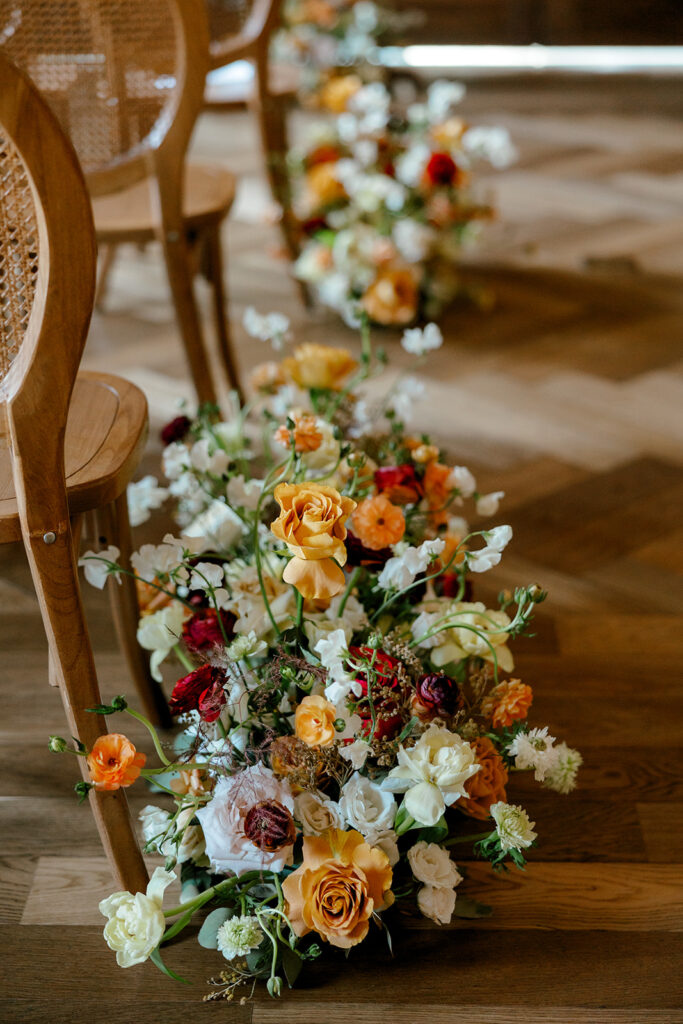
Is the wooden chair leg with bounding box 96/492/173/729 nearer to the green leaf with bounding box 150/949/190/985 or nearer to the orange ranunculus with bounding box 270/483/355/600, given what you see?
the orange ranunculus with bounding box 270/483/355/600

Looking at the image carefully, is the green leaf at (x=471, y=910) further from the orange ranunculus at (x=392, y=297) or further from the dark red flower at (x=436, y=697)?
the orange ranunculus at (x=392, y=297)

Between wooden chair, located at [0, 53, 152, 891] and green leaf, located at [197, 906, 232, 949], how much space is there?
0.11 m

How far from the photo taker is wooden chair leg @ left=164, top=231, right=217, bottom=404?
2041mm

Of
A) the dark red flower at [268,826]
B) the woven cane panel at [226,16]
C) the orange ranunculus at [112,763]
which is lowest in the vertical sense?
the dark red flower at [268,826]

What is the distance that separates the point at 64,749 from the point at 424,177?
7.30ft

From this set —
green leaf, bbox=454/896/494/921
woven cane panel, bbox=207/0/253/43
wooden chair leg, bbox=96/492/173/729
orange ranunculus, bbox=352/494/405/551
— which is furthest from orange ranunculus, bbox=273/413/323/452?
woven cane panel, bbox=207/0/253/43

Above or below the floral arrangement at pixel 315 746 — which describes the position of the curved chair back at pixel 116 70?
above

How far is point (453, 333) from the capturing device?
3.05 meters

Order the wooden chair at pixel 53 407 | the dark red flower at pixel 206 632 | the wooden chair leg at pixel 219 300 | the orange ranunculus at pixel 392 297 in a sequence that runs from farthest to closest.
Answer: the orange ranunculus at pixel 392 297
the wooden chair leg at pixel 219 300
the dark red flower at pixel 206 632
the wooden chair at pixel 53 407

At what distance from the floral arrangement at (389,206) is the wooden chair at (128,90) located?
2.91ft

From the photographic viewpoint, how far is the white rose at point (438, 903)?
1.24 m

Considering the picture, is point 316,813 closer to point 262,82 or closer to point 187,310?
point 187,310

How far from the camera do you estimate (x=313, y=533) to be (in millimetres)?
1105

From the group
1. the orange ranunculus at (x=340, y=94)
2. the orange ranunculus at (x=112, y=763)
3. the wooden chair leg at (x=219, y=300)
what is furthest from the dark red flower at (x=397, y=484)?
the orange ranunculus at (x=340, y=94)
